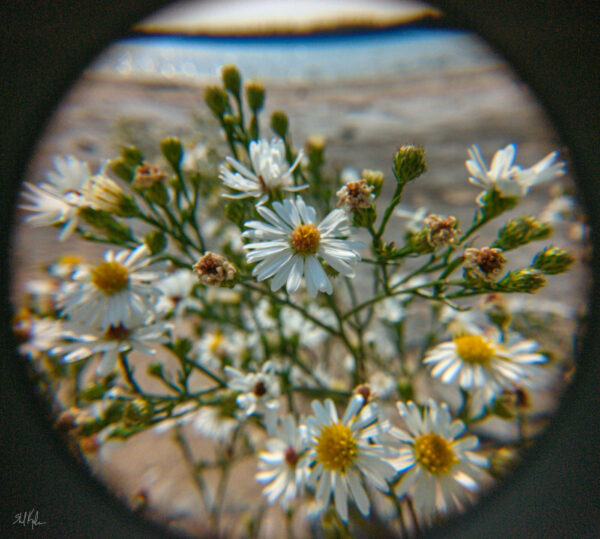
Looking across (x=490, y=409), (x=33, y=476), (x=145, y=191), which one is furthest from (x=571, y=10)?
(x=33, y=476)

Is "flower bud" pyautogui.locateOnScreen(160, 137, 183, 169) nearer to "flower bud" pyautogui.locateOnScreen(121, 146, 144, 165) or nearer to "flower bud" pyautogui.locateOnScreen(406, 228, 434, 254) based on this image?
"flower bud" pyautogui.locateOnScreen(121, 146, 144, 165)

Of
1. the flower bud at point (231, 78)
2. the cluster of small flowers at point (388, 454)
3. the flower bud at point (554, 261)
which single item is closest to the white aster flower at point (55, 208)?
the flower bud at point (231, 78)

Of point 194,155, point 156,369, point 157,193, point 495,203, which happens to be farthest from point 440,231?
point 194,155

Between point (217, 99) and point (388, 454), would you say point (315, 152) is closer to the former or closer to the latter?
point (217, 99)

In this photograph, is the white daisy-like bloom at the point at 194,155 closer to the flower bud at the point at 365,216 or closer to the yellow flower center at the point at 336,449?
the flower bud at the point at 365,216

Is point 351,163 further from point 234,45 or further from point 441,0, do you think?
point 441,0
